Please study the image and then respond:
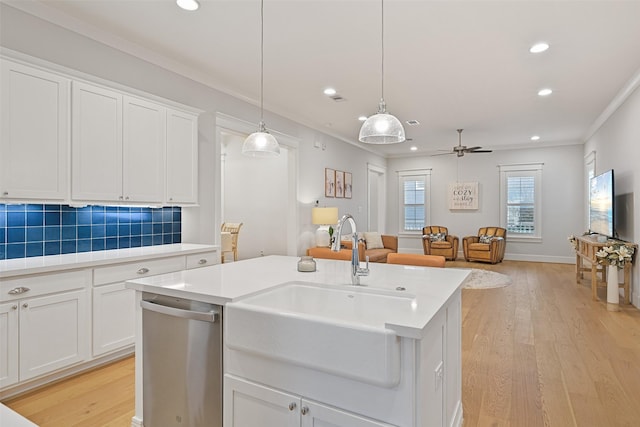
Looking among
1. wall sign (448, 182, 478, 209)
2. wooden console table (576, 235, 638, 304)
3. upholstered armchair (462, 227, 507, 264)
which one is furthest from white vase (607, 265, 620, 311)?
wall sign (448, 182, 478, 209)

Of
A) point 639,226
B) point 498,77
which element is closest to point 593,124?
point 639,226

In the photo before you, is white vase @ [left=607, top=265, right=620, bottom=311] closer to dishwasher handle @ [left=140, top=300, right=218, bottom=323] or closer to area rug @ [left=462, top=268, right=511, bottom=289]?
area rug @ [left=462, top=268, right=511, bottom=289]

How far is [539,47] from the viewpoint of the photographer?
344 cm

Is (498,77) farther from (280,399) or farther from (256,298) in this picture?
(280,399)

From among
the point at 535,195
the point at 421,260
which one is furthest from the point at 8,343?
the point at 535,195

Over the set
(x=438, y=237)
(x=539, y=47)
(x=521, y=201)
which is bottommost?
(x=438, y=237)

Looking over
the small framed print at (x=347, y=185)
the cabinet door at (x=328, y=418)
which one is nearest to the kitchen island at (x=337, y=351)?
the cabinet door at (x=328, y=418)

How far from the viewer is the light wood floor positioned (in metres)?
2.24

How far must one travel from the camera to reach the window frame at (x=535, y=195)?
8.55 m

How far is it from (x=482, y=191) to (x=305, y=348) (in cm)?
878

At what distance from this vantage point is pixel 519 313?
14.5 ft

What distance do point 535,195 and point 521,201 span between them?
1.03 feet

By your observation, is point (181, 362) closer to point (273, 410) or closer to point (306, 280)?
point (273, 410)

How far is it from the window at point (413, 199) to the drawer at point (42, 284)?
8.37 m
